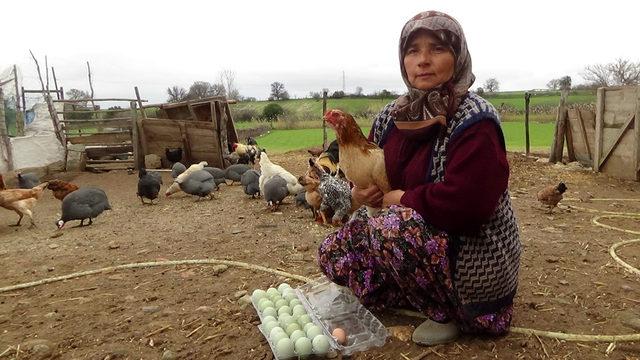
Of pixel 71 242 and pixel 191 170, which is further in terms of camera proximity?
pixel 191 170

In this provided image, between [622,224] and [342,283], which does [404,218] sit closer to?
[342,283]

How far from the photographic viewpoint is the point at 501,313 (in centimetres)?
244

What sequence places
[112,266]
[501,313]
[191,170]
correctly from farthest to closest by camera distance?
[191,170] → [112,266] → [501,313]

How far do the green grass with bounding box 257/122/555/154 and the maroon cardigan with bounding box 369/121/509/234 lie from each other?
14090 mm

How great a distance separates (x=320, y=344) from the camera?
7.82ft

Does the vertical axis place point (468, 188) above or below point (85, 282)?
above

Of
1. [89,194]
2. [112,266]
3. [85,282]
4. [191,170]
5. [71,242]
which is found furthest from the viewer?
[191,170]

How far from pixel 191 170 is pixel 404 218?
23.8 feet

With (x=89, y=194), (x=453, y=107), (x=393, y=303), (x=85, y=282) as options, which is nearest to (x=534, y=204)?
(x=393, y=303)

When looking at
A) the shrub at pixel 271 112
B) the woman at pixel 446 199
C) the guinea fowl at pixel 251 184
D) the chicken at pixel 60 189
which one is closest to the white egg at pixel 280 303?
the woman at pixel 446 199

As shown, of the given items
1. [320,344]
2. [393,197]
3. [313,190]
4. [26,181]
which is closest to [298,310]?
[320,344]

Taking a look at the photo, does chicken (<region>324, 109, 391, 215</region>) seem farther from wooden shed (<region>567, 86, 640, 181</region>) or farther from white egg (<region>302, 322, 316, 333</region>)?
wooden shed (<region>567, 86, 640, 181</region>)

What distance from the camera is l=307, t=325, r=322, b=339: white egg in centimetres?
246

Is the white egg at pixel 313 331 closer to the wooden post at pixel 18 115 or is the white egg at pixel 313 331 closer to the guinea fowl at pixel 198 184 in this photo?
the guinea fowl at pixel 198 184
